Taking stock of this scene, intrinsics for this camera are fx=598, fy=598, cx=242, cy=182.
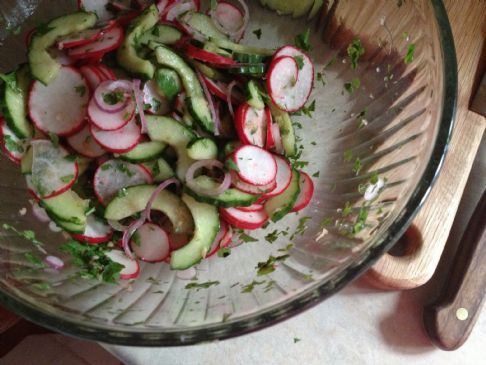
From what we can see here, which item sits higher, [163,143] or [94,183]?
[163,143]

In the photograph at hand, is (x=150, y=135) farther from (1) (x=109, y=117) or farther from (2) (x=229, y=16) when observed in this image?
(2) (x=229, y=16)

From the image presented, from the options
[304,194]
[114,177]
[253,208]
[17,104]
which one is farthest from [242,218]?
[17,104]

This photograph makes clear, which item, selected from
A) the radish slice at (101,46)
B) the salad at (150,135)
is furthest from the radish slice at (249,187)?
the radish slice at (101,46)

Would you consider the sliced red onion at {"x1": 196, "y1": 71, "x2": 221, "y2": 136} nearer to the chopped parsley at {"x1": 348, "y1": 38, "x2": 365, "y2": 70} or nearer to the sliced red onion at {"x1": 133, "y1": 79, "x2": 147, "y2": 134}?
the sliced red onion at {"x1": 133, "y1": 79, "x2": 147, "y2": 134}

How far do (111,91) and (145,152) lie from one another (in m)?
0.12

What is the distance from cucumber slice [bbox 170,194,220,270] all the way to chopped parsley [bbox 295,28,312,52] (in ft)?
1.40

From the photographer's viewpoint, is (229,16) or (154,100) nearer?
(154,100)

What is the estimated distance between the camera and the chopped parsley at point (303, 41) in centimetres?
126

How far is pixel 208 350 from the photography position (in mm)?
1264

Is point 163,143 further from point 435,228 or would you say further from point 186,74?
point 435,228

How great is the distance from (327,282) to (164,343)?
0.96 feet

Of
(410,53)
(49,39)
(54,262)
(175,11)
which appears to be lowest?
(54,262)

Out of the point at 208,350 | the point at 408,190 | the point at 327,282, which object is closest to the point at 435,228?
the point at 408,190

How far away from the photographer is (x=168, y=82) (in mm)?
1085
